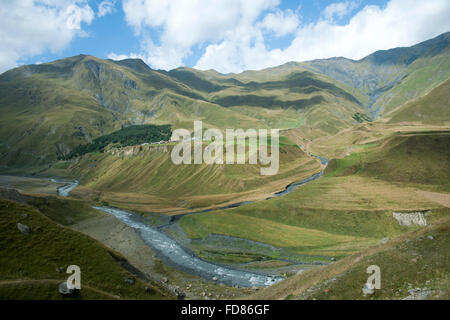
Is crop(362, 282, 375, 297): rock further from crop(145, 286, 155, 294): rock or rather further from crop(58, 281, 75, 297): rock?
crop(58, 281, 75, 297): rock

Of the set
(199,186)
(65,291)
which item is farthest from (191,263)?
(199,186)

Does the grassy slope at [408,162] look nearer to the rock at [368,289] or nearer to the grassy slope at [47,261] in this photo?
the rock at [368,289]

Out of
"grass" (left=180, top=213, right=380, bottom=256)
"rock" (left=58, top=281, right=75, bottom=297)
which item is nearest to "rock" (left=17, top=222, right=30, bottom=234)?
"rock" (left=58, top=281, right=75, bottom=297)

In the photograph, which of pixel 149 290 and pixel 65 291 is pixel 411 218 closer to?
pixel 149 290
